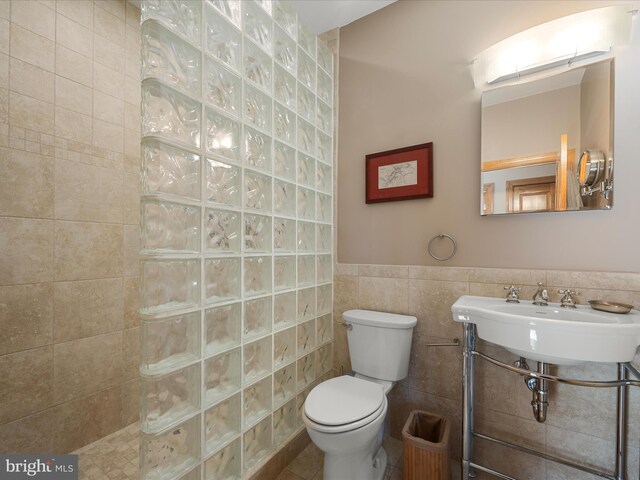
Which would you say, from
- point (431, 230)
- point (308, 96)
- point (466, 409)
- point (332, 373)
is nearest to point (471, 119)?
point (431, 230)

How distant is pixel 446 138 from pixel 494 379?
126cm

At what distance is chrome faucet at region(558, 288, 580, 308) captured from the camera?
4.12 ft

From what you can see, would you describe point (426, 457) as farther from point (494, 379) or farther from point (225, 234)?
point (225, 234)

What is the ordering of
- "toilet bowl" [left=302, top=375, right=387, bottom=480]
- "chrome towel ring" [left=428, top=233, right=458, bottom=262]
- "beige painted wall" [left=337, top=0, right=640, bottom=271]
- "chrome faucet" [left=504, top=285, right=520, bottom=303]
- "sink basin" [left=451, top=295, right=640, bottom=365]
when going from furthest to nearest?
1. "chrome towel ring" [left=428, top=233, right=458, bottom=262]
2. "chrome faucet" [left=504, top=285, right=520, bottom=303]
3. "beige painted wall" [left=337, top=0, right=640, bottom=271]
4. "toilet bowl" [left=302, top=375, right=387, bottom=480]
5. "sink basin" [left=451, top=295, right=640, bottom=365]

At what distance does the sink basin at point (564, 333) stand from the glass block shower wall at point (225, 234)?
0.87m

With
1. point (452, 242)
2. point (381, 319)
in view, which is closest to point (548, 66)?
point (452, 242)

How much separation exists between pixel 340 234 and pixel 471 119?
0.98m

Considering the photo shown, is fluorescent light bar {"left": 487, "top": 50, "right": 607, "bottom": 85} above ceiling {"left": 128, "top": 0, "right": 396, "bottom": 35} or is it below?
below

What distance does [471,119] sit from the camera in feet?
5.18

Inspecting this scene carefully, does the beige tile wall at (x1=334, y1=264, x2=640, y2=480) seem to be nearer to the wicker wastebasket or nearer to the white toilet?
the white toilet

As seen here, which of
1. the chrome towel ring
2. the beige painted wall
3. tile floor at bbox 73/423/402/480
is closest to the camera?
the beige painted wall

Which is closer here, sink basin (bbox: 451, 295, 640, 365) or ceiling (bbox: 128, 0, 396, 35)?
sink basin (bbox: 451, 295, 640, 365)

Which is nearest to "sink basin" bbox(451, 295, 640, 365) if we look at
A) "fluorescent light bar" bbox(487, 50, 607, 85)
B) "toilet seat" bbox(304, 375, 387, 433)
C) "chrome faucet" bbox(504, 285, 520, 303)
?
"chrome faucet" bbox(504, 285, 520, 303)

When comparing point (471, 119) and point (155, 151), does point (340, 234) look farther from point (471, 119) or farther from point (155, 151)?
point (155, 151)
